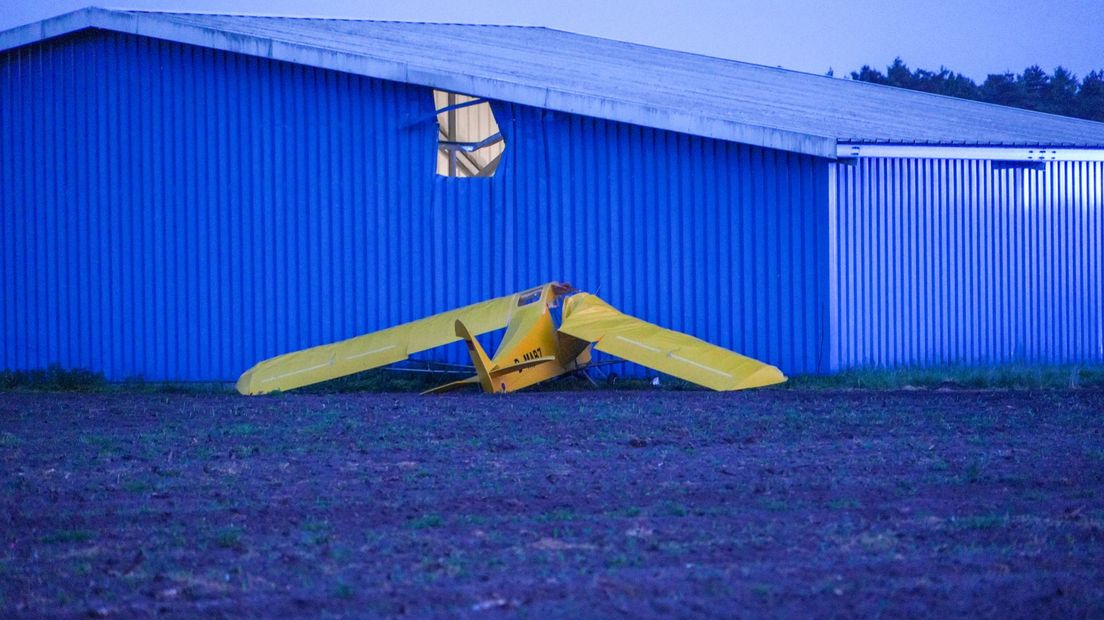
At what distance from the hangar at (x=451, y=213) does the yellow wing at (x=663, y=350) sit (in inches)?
57.4

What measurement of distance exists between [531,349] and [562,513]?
6.99 meters

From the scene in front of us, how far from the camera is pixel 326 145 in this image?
52.4ft

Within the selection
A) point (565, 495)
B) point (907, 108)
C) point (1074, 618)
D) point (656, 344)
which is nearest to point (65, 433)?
point (565, 495)

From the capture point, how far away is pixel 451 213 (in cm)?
1582

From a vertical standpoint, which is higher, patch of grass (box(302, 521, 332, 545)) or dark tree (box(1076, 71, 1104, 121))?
dark tree (box(1076, 71, 1104, 121))

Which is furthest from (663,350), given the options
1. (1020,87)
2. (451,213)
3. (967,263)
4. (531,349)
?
(1020,87)

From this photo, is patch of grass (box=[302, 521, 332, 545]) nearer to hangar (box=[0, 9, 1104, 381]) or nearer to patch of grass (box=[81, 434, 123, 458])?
patch of grass (box=[81, 434, 123, 458])

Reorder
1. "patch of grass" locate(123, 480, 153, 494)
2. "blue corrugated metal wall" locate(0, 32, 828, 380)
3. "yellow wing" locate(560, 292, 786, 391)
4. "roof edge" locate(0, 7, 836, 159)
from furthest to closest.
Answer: "blue corrugated metal wall" locate(0, 32, 828, 380), "roof edge" locate(0, 7, 836, 159), "yellow wing" locate(560, 292, 786, 391), "patch of grass" locate(123, 480, 153, 494)

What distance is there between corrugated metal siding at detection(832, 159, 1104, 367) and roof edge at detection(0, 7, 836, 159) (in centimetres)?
139

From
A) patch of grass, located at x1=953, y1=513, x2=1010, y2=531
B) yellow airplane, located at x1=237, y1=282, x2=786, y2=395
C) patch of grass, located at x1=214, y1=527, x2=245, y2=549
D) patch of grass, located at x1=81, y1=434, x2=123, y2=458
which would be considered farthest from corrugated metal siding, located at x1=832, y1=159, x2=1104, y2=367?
patch of grass, located at x1=214, y1=527, x2=245, y2=549

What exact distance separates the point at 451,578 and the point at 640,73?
15.6m

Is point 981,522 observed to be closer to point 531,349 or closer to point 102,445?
point 102,445

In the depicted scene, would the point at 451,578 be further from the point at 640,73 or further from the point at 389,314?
the point at 640,73

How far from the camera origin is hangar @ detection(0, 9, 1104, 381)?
15.1 meters
